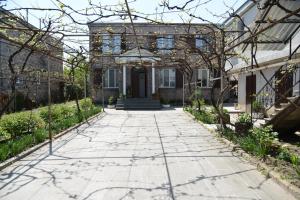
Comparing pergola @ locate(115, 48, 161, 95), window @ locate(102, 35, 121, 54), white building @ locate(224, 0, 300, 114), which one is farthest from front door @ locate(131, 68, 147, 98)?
white building @ locate(224, 0, 300, 114)

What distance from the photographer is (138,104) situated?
90.0ft

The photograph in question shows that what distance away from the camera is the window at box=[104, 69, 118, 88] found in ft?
105

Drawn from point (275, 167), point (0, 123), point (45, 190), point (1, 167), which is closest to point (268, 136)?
point (275, 167)

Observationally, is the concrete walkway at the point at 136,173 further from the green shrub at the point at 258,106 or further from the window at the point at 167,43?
the green shrub at the point at 258,106

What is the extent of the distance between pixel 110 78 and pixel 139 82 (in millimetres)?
2458

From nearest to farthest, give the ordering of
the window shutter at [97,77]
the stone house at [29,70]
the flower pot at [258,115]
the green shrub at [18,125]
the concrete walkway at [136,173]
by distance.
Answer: the concrete walkway at [136,173] → the green shrub at [18,125] → the stone house at [29,70] → the flower pot at [258,115] → the window shutter at [97,77]

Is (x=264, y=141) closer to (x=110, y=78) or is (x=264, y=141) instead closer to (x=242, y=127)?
(x=242, y=127)

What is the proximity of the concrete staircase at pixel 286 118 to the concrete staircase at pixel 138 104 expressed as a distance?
15772mm

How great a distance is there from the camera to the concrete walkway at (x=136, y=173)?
221 inches

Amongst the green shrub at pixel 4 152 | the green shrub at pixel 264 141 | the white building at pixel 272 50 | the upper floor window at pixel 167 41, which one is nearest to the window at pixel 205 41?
the white building at pixel 272 50

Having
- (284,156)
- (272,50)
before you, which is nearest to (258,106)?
(272,50)

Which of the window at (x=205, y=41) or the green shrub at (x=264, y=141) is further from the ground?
the window at (x=205, y=41)

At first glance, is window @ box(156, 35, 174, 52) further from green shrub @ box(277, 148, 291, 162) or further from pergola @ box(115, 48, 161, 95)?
green shrub @ box(277, 148, 291, 162)

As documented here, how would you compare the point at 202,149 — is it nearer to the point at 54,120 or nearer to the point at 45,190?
the point at 45,190
